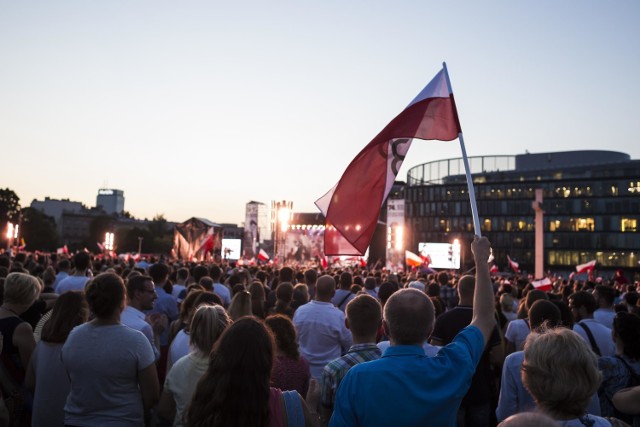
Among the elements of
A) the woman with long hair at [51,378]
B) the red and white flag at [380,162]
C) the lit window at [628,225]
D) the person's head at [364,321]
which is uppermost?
the lit window at [628,225]

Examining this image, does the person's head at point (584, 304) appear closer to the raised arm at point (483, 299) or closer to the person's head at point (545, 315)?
the person's head at point (545, 315)

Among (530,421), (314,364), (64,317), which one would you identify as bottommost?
(314,364)

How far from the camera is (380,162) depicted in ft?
18.0

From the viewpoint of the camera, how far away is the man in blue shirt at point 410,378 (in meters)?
2.96

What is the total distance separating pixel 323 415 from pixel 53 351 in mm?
2203

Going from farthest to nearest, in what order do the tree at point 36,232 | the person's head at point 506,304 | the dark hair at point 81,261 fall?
1. the tree at point 36,232
2. the dark hair at point 81,261
3. the person's head at point 506,304

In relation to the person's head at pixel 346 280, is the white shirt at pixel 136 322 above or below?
below

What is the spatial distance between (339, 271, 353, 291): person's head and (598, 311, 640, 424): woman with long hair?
5.26 metres

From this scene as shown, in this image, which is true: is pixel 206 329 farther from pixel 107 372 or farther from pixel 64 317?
pixel 64 317

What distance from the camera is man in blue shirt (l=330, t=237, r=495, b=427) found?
9.70 feet

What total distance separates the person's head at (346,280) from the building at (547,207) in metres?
62.0

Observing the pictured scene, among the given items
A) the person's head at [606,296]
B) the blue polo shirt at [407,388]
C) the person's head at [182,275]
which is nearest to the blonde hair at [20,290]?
the blue polo shirt at [407,388]

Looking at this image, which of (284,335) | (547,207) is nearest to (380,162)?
(284,335)

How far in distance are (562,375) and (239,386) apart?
155 cm
